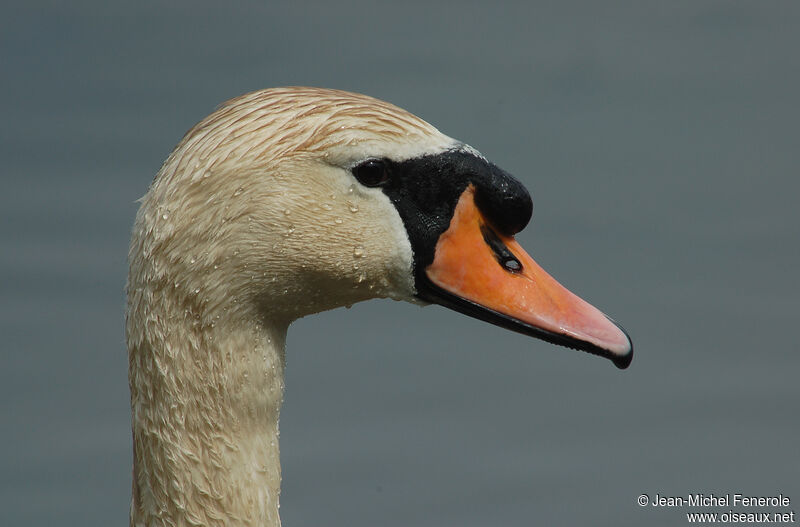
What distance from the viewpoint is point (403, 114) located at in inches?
122

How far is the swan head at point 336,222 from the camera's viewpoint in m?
2.96

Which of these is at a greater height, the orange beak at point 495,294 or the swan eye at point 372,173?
the swan eye at point 372,173

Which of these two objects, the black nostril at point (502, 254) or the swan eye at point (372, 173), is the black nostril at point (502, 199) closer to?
the black nostril at point (502, 254)

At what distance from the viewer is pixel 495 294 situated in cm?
320

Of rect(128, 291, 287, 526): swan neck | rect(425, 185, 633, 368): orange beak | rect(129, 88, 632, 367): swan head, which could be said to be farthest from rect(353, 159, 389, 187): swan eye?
rect(128, 291, 287, 526): swan neck

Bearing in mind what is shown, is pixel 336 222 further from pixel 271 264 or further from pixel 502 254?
pixel 502 254

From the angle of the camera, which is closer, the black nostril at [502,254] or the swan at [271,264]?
the swan at [271,264]

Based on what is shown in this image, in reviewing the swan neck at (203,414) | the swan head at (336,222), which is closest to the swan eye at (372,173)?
the swan head at (336,222)

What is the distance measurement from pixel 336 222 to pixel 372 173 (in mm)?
151

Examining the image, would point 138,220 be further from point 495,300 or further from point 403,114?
point 495,300

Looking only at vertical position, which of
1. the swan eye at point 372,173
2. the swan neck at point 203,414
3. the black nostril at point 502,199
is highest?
the swan eye at point 372,173

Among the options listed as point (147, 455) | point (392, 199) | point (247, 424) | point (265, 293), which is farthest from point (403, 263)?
point (147, 455)

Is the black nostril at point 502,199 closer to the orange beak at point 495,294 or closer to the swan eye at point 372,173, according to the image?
the orange beak at point 495,294

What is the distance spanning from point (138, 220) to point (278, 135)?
41cm
